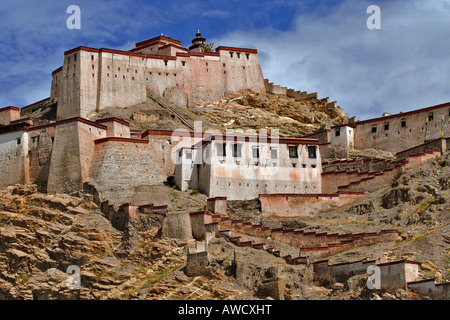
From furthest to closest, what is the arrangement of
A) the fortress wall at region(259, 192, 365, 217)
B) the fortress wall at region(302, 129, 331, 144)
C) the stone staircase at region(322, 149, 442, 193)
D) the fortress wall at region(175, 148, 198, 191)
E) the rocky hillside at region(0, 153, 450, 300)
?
the fortress wall at region(302, 129, 331, 144) < the fortress wall at region(175, 148, 198, 191) < the stone staircase at region(322, 149, 442, 193) < the fortress wall at region(259, 192, 365, 217) < the rocky hillside at region(0, 153, 450, 300)

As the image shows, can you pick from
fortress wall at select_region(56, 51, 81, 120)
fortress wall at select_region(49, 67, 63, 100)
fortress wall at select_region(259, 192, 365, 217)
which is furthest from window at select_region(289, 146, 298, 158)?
fortress wall at select_region(49, 67, 63, 100)

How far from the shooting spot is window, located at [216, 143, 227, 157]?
6662cm

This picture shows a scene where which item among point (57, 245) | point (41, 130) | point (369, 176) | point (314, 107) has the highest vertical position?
point (314, 107)

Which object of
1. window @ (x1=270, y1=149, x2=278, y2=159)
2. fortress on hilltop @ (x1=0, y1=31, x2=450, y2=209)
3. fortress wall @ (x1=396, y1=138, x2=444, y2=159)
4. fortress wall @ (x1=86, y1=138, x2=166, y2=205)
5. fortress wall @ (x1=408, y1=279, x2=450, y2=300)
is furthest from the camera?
window @ (x1=270, y1=149, x2=278, y2=159)

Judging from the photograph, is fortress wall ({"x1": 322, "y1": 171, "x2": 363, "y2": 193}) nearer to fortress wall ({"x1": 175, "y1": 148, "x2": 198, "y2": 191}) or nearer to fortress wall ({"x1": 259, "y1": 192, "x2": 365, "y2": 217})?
fortress wall ({"x1": 259, "y1": 192, "x2": 365, "y2": 217})

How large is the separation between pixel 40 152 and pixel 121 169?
6.81 metres

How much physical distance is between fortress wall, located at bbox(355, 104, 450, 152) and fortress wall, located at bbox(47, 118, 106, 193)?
23.3 meters

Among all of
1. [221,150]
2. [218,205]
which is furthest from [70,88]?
[218,205]

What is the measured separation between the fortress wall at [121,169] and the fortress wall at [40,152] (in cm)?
363

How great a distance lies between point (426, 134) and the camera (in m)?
72.1

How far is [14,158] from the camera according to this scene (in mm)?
68562

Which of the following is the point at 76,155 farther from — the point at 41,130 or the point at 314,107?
the point at 314,107

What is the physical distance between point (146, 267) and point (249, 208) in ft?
34.0
